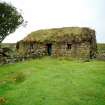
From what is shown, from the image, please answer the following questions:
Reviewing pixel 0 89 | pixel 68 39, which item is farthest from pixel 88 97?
pixel 68 39

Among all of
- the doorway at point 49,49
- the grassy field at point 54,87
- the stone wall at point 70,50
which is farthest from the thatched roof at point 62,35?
the grassy field at point 54,87

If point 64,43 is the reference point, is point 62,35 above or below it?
above

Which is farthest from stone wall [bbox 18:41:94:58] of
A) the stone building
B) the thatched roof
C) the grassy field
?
the grassy field

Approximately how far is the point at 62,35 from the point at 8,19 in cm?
1131

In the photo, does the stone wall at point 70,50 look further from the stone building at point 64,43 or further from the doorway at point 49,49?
the doorway at point 49,49

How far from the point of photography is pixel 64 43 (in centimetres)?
5622

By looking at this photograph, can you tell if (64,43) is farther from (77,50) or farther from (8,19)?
A: (8,19)

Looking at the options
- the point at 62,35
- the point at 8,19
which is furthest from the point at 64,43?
the point at 8,19

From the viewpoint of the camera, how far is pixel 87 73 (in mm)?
32125

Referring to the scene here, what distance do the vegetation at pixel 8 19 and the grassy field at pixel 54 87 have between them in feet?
85.3

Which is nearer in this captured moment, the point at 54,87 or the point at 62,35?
the point at 54,87

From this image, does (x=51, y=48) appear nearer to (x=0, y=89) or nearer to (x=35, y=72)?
(x=35, y=72)

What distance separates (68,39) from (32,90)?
32.0 metres

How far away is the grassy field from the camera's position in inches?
882
